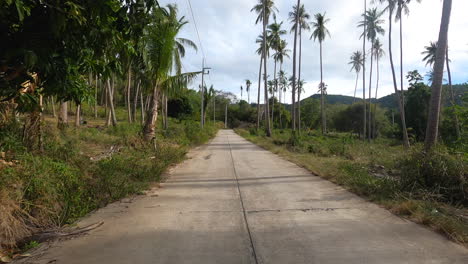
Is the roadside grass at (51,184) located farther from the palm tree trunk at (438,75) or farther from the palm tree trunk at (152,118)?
the palm tree trunk at (438,75)

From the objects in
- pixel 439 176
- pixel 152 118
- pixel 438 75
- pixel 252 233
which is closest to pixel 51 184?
pixel 252 233

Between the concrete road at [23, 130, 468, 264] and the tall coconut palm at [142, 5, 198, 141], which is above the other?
the tall coconut palm at [142, 5, 198, 141]

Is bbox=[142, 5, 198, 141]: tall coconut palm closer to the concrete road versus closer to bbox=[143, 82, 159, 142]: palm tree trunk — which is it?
bbox=[143, 82, 159, 142]: palm tree trunk

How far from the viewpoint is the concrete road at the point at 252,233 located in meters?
3.22

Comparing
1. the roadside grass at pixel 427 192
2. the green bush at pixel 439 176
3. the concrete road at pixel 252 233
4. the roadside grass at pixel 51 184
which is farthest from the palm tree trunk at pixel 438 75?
the roadside grass at pixel 51 184

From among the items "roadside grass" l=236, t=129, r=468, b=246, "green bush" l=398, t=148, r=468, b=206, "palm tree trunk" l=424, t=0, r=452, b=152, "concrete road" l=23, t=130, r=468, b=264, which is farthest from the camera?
"palm tree trunk" l=424, t=0, r=452, b=152

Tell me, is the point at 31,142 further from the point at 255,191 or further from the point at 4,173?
the point at 255,191

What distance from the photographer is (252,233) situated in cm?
391

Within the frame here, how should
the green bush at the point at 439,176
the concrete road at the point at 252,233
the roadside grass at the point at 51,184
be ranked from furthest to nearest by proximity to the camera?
the green bush at the point at 439,176
the roadside grass at the point at 51,184
the concrete road at the point at 252,233

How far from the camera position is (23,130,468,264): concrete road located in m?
3.22

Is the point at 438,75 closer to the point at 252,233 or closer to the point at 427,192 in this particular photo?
the point at 427,192

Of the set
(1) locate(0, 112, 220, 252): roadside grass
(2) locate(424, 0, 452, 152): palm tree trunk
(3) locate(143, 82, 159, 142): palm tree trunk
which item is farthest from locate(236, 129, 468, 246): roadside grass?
(3) locate(143, 82, 159, 142): palm tree trunk

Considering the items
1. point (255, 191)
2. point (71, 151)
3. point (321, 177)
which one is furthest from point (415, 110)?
point (71, 151)

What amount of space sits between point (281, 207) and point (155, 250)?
97.7 inches
